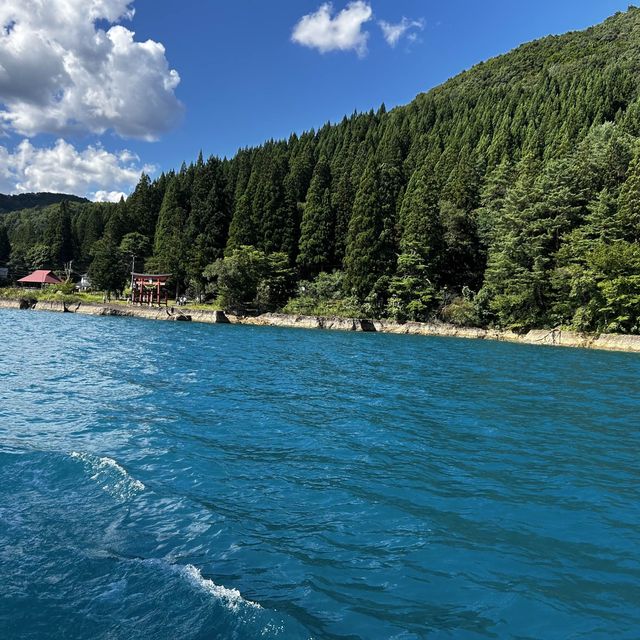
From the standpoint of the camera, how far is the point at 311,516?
5555 millimetres

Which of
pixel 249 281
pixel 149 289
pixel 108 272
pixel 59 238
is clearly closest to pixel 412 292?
pixel 249 281

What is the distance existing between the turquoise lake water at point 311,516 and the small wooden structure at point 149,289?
5079 cm

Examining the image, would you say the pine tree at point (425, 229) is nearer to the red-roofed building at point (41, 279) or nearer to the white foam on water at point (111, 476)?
the white foam on water at point (111, 476)

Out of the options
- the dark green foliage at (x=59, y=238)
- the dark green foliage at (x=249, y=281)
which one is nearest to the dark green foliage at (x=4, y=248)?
the dark green foliage at (x=59, y=238)

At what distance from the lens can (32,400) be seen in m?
10.5

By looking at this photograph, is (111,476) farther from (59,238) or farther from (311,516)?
(59,238)

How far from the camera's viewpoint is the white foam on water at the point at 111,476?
6.02m

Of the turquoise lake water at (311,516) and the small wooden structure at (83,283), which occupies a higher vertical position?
the small wooden structure at (83,283)

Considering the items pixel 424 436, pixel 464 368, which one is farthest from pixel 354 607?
pixel 464 368

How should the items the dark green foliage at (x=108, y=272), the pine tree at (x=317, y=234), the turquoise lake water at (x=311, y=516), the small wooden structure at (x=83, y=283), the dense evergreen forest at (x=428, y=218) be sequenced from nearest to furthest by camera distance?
the turquoise lake water at (x=311, y=516) → the dense evergreen forest at (x=428, y=218) → the pine tree at (x=317, y=234) → the dark green foliage at (x=108, y=272) → the small wooden structure at (x=83, y=283)

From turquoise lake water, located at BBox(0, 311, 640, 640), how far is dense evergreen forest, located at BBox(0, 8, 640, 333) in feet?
108

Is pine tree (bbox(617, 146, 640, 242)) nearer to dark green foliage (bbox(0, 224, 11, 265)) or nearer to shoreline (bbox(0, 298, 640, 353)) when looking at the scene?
shoreline (bbox(0, 298, 640, 353))

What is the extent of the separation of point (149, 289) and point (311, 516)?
A: 6229cm

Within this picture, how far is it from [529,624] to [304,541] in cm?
218
